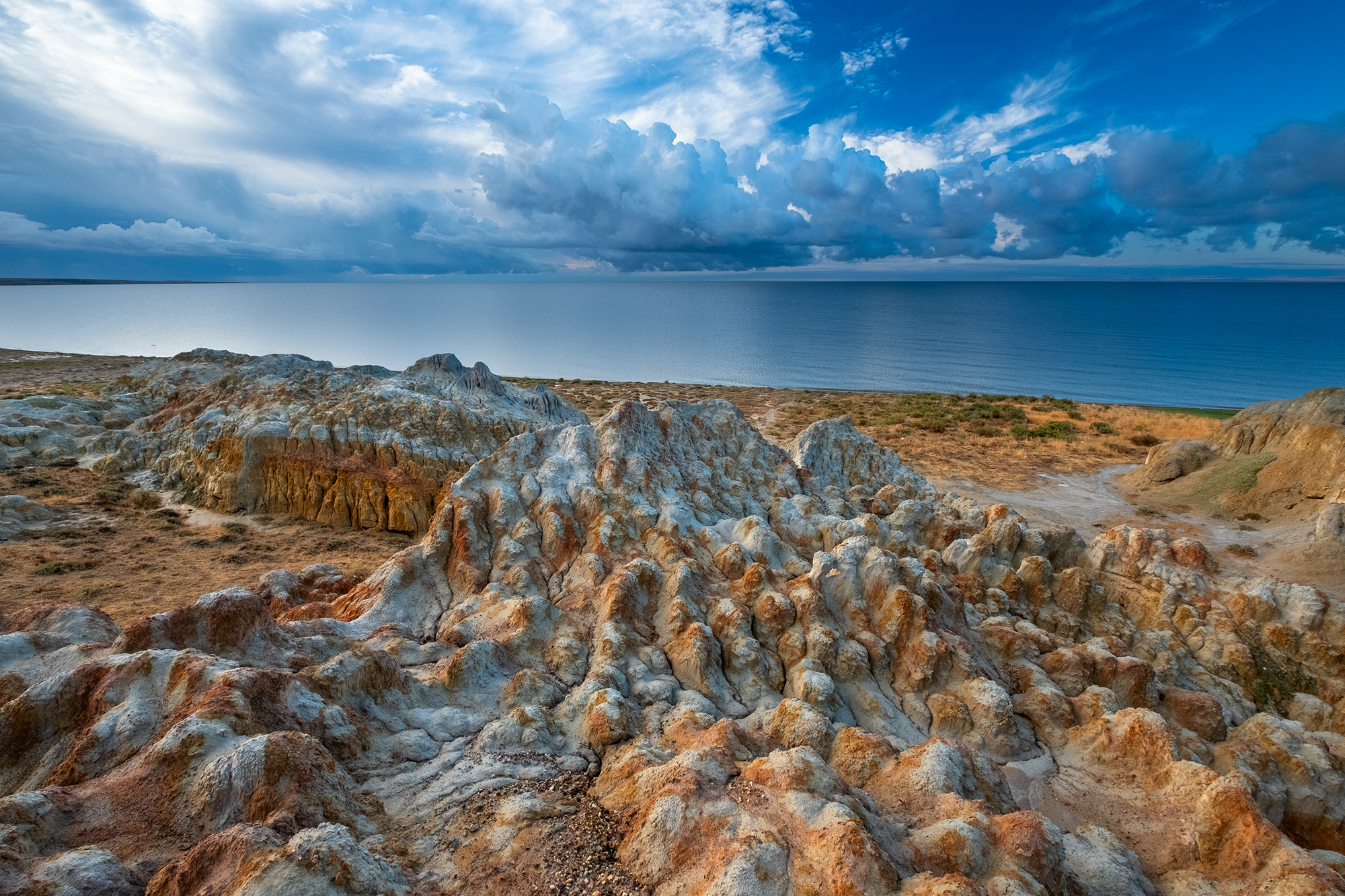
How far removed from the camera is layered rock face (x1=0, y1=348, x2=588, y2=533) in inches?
993

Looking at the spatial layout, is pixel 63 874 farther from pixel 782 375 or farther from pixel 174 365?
pixel 782 375

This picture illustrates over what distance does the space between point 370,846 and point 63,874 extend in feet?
7.10

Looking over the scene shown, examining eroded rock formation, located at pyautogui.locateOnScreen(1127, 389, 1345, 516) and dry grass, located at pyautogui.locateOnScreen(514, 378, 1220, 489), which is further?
dry grass, located at pyautogui.locateOnScreen(514, 378, 1220, 489)

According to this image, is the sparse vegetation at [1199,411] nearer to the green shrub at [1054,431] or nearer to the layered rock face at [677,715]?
the green shrub at [1054,431]

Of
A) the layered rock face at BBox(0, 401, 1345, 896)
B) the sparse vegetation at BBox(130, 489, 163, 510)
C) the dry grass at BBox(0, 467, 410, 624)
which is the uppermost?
the layered rock face at BBox(0, 401, 1345, 896)

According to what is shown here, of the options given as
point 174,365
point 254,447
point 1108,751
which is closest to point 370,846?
point 1108,751

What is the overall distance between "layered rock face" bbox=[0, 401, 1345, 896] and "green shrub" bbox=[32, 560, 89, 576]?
13198 mm

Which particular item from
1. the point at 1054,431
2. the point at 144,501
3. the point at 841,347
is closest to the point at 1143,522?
the point at 1054,431

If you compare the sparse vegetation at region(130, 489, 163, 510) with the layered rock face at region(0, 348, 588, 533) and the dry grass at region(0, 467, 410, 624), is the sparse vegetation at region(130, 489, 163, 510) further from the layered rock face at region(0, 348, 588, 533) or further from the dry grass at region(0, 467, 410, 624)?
the layered rock face at region(0, 348, 588, 533)

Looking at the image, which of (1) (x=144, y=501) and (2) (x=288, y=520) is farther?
(1) (x=144, y=501)

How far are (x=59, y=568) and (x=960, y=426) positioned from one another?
54874 mm

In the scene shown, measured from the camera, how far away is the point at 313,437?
2564 cm

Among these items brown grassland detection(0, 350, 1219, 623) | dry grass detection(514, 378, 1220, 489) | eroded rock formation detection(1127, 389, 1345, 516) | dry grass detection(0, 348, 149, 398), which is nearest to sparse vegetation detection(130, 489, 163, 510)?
brown grassland detection(0, 350, 1219, 623)

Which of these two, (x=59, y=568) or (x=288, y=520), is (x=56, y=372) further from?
(x=59, y=568)
